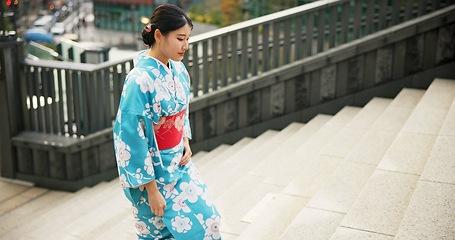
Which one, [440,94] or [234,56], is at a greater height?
[234,56]

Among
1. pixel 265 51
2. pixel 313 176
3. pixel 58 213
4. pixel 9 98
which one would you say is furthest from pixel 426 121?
pixel 9 98

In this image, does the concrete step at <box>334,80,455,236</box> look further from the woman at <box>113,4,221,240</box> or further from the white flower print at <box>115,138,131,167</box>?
the white flower print at <box>115,138,131,167</box>

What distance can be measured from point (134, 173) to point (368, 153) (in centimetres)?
269

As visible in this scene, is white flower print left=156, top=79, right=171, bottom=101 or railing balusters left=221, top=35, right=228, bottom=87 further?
railing balusters left=221, top=35, right=228, bottom=87

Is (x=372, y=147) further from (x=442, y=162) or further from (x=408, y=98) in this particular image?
(x=408, y=98)

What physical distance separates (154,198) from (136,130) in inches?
15.0

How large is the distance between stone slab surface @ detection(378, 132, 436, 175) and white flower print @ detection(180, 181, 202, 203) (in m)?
1.83

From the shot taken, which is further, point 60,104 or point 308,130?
point 60,104

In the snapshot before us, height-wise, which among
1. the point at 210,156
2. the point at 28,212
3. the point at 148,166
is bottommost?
the point at 28,212

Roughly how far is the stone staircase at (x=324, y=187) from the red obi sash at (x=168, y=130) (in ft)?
3.86

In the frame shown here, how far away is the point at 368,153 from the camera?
5.13 meters

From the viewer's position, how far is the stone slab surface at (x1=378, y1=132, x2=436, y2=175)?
4.50 m

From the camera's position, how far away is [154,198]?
3.11m

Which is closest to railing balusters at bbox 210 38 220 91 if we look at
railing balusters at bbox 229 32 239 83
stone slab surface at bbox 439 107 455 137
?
railing balusters at bbox 229 32 239 83
